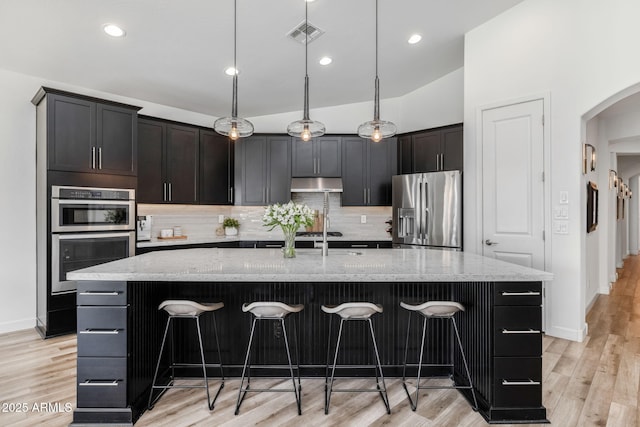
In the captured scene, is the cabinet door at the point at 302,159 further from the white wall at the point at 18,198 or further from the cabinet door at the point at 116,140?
the white wall at the point at 18,198

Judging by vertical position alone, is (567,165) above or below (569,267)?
above

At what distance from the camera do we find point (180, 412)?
7.23 ft

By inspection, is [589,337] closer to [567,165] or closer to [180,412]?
[567,165]

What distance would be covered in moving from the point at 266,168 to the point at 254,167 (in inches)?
7.5

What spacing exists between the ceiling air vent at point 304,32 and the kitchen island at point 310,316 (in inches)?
91.3

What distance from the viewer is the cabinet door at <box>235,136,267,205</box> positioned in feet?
17.4

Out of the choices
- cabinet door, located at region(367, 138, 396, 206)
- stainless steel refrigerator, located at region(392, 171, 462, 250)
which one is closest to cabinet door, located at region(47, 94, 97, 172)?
cabinet door, located at region(367, 138, 396, 206)

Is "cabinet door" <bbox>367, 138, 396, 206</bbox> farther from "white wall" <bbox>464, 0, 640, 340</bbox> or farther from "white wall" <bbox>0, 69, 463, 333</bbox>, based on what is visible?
"white wall" <bbox>0, 69, 463, 333</bbox>

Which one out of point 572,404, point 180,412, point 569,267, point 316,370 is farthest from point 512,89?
point 180,412

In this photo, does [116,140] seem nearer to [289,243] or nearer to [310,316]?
[289,243]

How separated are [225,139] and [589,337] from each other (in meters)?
5.23

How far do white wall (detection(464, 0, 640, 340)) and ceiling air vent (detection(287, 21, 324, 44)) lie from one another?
2.04 meters

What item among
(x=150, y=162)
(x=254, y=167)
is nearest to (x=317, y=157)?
(x=254, y=167)

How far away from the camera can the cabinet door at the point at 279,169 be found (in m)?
5.30
